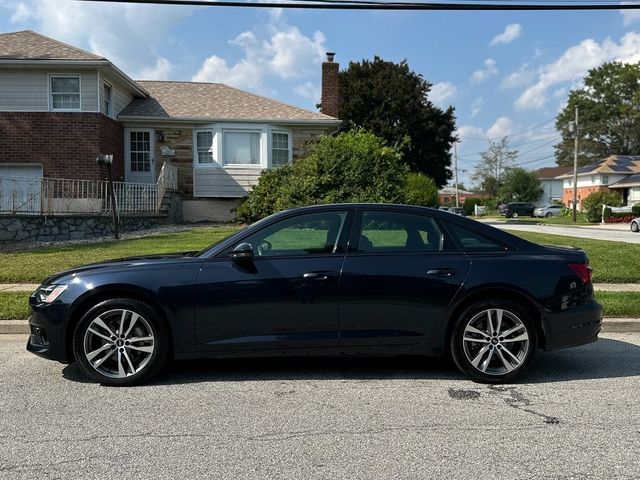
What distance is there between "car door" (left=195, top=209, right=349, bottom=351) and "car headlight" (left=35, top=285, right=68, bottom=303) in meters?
1.19

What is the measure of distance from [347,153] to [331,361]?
1113 cm

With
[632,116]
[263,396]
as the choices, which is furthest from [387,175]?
[632,116]

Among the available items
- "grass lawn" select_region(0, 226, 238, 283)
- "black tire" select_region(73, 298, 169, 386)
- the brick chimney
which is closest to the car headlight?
"black tire" select_region(73, 298, 169, 386)

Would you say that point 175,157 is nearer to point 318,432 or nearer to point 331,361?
point 331,361

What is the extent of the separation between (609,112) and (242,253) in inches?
3675

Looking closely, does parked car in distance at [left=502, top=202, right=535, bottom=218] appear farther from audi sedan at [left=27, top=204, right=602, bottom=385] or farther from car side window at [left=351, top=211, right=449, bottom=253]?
car side window at [left=351, top=211, right=449, bottom=253]

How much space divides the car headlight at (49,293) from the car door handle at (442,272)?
313 cm

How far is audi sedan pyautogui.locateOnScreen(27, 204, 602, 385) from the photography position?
15.9ft

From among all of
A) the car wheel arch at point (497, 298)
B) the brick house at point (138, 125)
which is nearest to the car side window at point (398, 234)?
the car wheel arch at point (497, 298)

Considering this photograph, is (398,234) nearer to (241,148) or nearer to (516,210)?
(241,148)

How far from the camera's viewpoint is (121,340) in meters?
4.87

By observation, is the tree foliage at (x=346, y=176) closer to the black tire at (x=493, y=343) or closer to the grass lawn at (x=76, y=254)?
the grass lawn at (x=76, y=254)

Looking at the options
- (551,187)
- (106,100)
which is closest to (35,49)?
(106,100)

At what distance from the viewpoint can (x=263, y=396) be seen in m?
4.68
